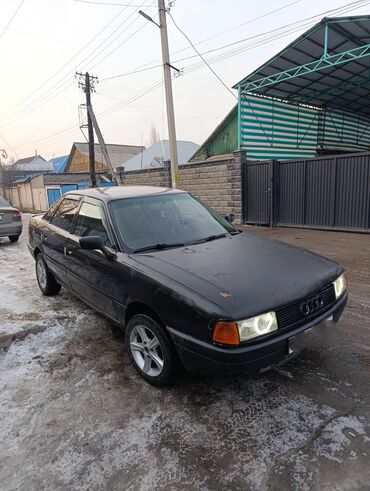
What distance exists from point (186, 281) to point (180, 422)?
1.00 meters

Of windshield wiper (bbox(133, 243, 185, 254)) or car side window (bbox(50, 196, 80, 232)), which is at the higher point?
car side window (bbox(50, 196, 80, 232))

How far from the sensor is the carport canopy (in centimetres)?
1140

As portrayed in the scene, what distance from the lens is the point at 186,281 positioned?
7.98ft

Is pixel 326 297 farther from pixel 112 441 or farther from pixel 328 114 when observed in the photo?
pixel 328 114

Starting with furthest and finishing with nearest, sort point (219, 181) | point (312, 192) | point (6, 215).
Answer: point (219, 181) → point (312, 192) → point (6, 215)

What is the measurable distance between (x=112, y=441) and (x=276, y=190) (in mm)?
10388

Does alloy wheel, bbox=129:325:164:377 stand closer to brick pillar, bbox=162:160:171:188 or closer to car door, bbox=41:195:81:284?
car door, bbox=41:195:81:284

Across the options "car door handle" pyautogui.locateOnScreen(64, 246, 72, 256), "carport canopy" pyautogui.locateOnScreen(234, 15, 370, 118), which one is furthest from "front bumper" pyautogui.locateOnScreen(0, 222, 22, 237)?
"carport canopy" pyautogui.locateOnScreen(234, 15, 370, 118)

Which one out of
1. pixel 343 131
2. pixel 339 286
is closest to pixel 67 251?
pixel 339 286

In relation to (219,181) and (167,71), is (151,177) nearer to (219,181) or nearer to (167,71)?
(219,181)

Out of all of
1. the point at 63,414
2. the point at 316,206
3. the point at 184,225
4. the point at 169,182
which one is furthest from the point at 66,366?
the point at 169,182

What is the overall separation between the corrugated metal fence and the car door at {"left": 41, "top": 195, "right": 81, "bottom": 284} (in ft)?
26.8

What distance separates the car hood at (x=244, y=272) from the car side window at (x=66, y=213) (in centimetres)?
163

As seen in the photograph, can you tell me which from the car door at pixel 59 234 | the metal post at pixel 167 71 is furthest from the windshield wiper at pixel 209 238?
the metal post at pixel 167 71
